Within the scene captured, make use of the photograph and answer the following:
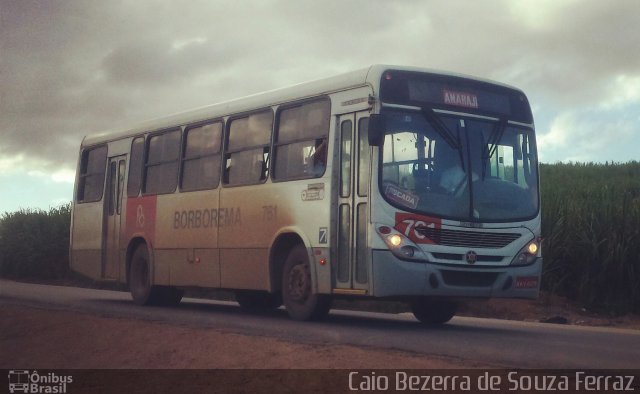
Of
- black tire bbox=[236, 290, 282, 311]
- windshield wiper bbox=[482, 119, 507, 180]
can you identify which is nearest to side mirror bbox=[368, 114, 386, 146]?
windshield wiper bbox=[482, 119, 507, 180]

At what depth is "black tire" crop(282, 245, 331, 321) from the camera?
47.5ft

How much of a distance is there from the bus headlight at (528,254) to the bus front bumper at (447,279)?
0.26ft

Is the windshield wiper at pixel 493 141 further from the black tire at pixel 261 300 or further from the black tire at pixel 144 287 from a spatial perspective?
the black tire at pixel 144 287

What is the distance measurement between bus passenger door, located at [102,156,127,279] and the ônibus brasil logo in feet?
28.1

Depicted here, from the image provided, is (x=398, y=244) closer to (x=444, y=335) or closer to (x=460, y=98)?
(x=444, y=335)

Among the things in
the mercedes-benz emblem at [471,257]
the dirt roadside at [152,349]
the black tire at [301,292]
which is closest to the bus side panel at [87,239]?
the dirt roadside at [152,349]

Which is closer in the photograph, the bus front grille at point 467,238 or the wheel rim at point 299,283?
the bus front grille at point 467,238

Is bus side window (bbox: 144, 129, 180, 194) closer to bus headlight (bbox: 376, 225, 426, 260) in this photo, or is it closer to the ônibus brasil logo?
bus headlight (bbox: 376, 225, 426, 260)

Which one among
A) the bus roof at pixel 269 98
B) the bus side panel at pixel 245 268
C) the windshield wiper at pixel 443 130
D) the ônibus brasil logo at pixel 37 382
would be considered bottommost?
the ônibus brasil logo at pixel 37 382

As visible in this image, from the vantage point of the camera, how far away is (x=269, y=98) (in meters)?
16.0

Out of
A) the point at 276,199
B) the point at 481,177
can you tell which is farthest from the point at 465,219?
the point at 276,199

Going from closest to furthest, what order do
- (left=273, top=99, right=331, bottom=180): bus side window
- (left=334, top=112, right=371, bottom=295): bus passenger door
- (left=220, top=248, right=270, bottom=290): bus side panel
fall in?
(left=334, top=112, right=371, bottom=295): bus passenger door → (left=273, top=99, right=331, bottom=180): bus side window → (left=220, top=248, right=270, bottom=290): bus side panel

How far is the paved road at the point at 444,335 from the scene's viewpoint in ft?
33.7

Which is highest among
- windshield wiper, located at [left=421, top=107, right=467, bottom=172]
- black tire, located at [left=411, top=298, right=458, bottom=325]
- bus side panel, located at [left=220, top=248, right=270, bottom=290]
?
windshield wiper, located at [left=421, top=107, right=467, bottom=172]
